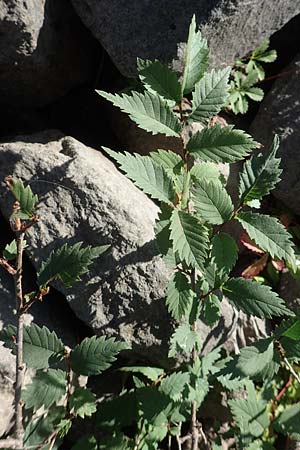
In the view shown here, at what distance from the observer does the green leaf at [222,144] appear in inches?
65.3

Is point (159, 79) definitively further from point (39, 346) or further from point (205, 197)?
point (39, 346)

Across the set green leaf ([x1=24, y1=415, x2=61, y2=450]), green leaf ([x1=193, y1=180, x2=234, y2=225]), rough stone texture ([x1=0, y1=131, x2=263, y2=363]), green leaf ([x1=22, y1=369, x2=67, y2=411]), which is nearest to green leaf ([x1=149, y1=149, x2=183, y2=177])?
green leaf ([x1=193, y1=180, x2=234, y2=225])

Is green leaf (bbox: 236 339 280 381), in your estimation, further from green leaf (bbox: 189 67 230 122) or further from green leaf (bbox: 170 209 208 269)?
green leaf (bbox: 189 67 230 122)

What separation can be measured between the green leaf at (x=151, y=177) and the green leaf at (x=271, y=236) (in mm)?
273

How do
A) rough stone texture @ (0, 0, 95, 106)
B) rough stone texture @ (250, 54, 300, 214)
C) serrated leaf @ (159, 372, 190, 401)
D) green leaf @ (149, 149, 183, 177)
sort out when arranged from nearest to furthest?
1. green leaf @ (149, 149, 183, 177)
2. serrated leaf @ (159, 372, 190, 401)
3. rough stone texture @ (0, 0, 95, 106)
4. rough stone texture @ (250, 54, 300, 214)

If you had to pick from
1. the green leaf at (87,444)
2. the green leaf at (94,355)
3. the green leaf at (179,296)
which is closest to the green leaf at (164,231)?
the green leaf at (179,296)

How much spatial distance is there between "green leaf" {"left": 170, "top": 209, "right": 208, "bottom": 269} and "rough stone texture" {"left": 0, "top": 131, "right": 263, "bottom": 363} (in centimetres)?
64

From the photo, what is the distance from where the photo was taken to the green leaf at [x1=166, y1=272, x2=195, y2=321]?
72.1 inches

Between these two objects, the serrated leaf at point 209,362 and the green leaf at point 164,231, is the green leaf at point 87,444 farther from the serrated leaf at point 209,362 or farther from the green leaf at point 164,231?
the green leaf at point 164,231

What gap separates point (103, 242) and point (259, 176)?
0.82 meters

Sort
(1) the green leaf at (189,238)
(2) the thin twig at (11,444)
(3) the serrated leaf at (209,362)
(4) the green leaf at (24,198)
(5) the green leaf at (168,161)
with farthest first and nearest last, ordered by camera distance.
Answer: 1. (3) the serrated leaf at (209,362)
2. (5) the green leaf at (168,161)
3. (1) the green leaf at (189,238)
4. (2) the thin twig at (11,444)
5. (4) the green leaf at (24,198)

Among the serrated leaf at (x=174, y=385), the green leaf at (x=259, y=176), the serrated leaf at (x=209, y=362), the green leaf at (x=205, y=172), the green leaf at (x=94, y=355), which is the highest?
the green leaf at (x=259, y=176)

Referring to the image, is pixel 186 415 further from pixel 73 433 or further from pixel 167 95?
pixel 167 95

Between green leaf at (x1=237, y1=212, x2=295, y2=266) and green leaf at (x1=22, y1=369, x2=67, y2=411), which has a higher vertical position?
green leaf at (x1=237, y1=212, x2=295, y2=266)
